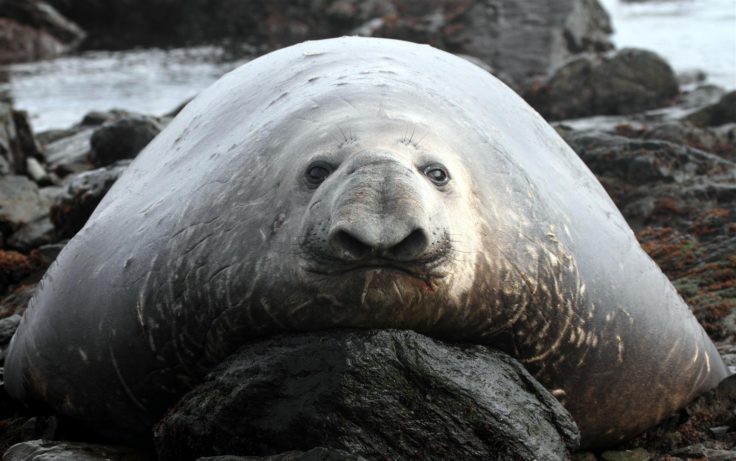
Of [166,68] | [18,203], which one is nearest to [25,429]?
[18,203]

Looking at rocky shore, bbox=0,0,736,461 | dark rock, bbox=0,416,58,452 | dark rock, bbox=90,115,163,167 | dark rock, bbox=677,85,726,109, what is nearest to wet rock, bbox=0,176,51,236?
rocky shore, bbox=0,0,736,461

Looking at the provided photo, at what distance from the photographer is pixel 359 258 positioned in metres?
3.18

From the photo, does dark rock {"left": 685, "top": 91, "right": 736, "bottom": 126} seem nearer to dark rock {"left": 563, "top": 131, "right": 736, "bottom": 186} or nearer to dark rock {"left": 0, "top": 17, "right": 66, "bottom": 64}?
dark rock {"left": 563, "top": 131, "right": 736, "bottom": 186}

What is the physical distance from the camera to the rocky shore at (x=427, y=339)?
3420 millimetres

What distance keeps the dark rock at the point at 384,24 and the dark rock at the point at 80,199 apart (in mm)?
11747

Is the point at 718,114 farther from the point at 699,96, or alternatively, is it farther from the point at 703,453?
the point at 703,453

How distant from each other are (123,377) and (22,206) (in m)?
4.27

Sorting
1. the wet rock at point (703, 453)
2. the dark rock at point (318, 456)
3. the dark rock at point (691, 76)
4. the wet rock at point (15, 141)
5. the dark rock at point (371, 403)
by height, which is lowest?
the wet rock at point (15, 141)

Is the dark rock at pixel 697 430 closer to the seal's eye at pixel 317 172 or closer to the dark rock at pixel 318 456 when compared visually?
the dark rock at pixel 318 456

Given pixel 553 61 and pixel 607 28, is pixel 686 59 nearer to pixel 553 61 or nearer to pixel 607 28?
pixel 553 61

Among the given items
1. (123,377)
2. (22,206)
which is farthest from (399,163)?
(22,206)

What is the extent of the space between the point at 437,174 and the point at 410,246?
44 cm

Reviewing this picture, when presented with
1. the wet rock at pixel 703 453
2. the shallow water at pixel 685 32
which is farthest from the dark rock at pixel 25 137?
the shallow water at pixel 685 32

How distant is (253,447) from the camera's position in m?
3.52
